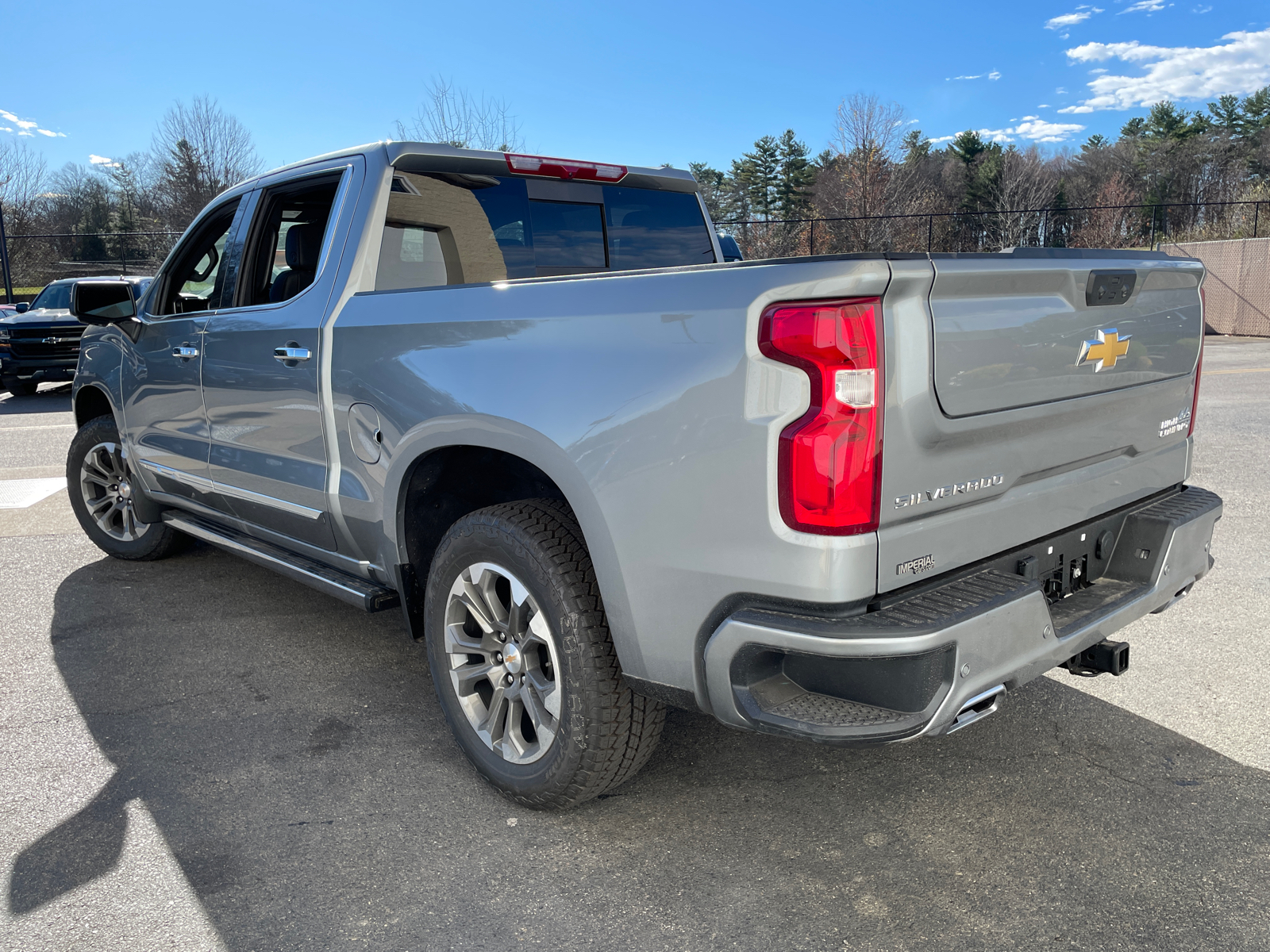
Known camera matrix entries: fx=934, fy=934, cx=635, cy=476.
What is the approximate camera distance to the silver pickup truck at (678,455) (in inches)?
78.2

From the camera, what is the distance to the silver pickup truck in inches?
78.2

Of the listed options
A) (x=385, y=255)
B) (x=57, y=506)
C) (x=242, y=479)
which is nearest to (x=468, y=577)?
(x=385, y=255)

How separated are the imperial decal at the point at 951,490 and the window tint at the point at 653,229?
1.96 meters

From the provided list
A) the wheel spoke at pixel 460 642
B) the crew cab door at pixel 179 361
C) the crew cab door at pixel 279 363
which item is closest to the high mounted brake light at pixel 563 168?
the crew cab door at pixel 279 363

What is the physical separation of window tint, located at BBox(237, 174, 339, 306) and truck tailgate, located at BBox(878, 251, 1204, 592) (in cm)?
235

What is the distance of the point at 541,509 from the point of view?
2645 mm

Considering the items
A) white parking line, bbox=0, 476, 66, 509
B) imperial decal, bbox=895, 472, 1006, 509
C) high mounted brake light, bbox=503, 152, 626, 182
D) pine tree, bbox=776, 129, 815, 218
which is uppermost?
pine tree, bbox=776, 129, 815, 218

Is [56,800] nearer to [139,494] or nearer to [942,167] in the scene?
[139,494]

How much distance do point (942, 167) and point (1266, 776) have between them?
86.5m

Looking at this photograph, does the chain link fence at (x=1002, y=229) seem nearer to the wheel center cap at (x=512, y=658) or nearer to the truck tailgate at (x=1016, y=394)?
the truck tailgate at (x=1016, y=394)

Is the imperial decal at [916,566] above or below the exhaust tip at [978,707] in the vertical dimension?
above

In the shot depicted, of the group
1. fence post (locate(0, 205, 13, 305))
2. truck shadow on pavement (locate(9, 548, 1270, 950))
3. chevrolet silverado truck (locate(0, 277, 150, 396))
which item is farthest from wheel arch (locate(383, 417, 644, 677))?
fence post (locate(0, 205, 13, 305))

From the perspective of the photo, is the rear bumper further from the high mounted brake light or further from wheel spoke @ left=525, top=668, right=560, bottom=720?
the high mounted brake light

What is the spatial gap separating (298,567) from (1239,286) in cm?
2533
